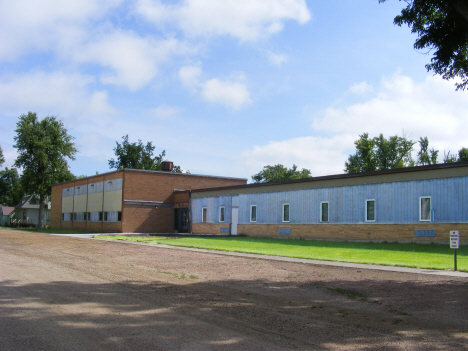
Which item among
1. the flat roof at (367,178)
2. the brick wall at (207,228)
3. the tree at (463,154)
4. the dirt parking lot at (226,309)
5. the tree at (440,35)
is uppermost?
the tree at (463,154)

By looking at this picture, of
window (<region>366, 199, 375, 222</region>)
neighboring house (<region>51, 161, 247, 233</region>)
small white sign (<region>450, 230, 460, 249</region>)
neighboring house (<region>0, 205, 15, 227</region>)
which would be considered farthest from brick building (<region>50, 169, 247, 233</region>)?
neighboring house (<region>0, 205, 15, 227</region>)

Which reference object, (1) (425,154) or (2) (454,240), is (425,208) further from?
(1) (425,154)

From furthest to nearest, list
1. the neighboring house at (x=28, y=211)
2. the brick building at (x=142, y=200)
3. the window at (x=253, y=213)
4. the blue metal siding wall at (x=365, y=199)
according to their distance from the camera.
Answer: the neighboring house at (x=28, y=211) → the brick building at (x=142, y=200) → the window at (x=253, y=213) → the blue metal siding wall at (x=365, y=199)

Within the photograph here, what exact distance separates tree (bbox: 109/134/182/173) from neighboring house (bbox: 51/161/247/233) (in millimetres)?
30951

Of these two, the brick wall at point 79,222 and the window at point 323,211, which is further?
the brick wall at point 79,222

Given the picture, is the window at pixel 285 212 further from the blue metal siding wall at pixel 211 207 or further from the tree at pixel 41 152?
the tree at pixel 41 152

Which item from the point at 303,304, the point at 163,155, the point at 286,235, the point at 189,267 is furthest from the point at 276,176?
the point at 303,304

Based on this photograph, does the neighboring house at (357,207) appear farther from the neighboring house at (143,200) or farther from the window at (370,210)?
the neighboring house at (143,200)

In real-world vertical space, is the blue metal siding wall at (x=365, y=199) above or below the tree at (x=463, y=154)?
below

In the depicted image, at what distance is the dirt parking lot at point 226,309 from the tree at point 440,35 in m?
6.74

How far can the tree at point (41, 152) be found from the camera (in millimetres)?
65250

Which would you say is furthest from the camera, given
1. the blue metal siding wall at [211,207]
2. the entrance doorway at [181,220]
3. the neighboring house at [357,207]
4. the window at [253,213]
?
the entrance doorway at [181,220]

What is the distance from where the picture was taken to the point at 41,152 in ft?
212

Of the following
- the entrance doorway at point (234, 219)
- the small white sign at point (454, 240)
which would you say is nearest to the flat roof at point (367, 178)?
the entrance doorway at point (234, 219)
